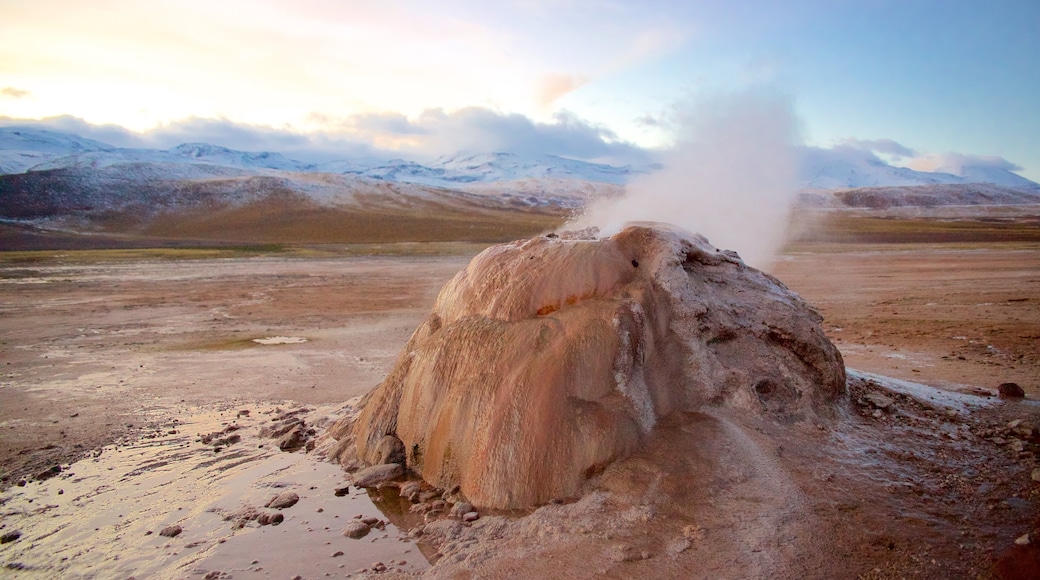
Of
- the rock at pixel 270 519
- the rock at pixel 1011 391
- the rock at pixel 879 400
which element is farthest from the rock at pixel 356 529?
the rock at pixel 1011 391

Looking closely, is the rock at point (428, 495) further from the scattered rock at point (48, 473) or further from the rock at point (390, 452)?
the scattered rock at point (48, 473)

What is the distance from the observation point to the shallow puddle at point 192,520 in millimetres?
4340

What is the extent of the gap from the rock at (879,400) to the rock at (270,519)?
5.33m

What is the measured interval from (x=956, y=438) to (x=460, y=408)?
425 cm

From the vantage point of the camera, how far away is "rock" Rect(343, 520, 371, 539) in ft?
15.2

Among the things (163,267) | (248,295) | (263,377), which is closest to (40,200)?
(163,267)

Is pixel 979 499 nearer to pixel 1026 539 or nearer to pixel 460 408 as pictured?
pixel 1026 539

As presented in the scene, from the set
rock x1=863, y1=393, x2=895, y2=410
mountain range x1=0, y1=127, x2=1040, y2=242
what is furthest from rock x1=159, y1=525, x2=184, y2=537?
mountain range x1=0, y1=127, x2=1040, y2=242

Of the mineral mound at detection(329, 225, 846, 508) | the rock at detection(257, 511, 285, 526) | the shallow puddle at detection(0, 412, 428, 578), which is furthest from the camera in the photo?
the rock at detection(257, 511, 285, 526)

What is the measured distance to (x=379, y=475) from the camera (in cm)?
541

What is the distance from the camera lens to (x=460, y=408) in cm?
511

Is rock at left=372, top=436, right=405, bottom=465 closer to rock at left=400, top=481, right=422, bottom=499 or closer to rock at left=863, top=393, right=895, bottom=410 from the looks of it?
rock at left=400, top=481, right=422, bottom=499

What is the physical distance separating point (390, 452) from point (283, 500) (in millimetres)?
909

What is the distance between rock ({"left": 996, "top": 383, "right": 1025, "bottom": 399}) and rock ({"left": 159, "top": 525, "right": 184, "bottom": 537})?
8143 millimetres
